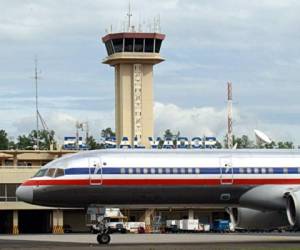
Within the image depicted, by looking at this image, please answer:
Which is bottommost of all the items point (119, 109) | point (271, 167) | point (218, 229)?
point (218, 229)

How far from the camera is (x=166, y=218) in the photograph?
368ft

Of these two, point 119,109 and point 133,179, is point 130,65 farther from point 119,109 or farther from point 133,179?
point 133,179

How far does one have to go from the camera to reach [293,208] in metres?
50.7

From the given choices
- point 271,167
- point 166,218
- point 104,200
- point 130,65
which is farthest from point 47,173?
point 130,65

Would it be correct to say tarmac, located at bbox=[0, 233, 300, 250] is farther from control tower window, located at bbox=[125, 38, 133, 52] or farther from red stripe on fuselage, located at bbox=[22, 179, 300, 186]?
control tower window, located at bbox=[125, 38, 133, 52]

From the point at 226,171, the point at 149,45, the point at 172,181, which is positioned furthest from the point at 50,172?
the point at 149,45

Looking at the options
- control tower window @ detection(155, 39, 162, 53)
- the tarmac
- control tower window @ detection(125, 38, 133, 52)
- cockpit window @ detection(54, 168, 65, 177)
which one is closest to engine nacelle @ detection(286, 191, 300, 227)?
the tarmac

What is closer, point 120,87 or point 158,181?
point 158,181

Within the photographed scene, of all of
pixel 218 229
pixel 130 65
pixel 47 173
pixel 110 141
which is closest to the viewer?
pixel 47 173

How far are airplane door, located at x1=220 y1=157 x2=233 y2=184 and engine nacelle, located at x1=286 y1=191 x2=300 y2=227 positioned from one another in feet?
11.1

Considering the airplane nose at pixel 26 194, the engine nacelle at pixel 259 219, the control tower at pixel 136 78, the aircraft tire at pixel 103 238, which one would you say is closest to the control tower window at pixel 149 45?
the control tower at pixel 136 78

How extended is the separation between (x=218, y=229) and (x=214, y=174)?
4570 cm

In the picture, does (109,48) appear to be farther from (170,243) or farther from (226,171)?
(226,171)

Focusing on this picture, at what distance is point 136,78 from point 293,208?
100 meters
